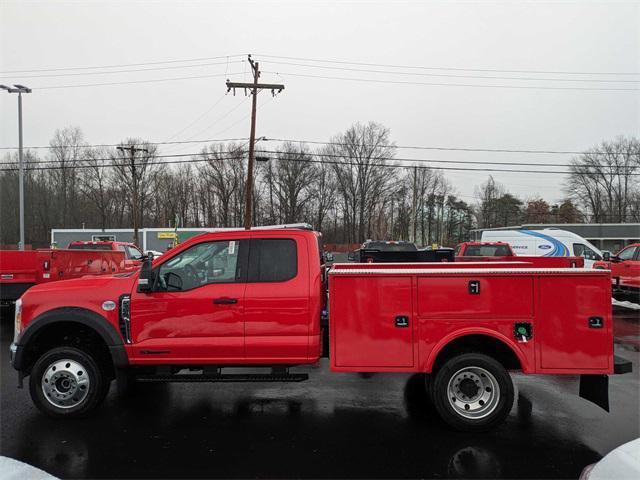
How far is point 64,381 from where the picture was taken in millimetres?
4980

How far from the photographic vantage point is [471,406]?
465 cm

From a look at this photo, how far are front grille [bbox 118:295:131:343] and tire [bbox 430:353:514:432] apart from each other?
3286 mm

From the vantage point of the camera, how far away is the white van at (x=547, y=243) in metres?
22.7

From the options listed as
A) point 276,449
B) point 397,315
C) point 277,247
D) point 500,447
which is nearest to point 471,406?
point 500,447

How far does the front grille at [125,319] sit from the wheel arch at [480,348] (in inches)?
125

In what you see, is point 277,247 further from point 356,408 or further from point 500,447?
point 500,447

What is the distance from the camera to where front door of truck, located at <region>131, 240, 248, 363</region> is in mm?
4863

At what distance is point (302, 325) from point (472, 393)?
1.87 metres

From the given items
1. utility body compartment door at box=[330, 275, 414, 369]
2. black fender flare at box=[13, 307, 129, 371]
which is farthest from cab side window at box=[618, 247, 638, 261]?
black fender flare at box=[13, 307, 129, 371]

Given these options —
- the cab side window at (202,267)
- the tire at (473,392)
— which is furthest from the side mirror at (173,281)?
the tire at (473,392)

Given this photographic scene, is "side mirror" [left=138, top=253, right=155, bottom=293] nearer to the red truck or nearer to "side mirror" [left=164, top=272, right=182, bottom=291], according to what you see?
"side mirror" [left=164, top=272, right=182, bottom=291]

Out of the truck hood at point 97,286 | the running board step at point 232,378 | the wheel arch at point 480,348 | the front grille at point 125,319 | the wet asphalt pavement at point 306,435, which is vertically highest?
the truck hood at point 97,286

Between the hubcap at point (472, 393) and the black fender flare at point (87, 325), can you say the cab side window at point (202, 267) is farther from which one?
the hubcap at point (472, 393)

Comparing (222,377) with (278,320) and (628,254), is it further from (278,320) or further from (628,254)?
(628,254)
